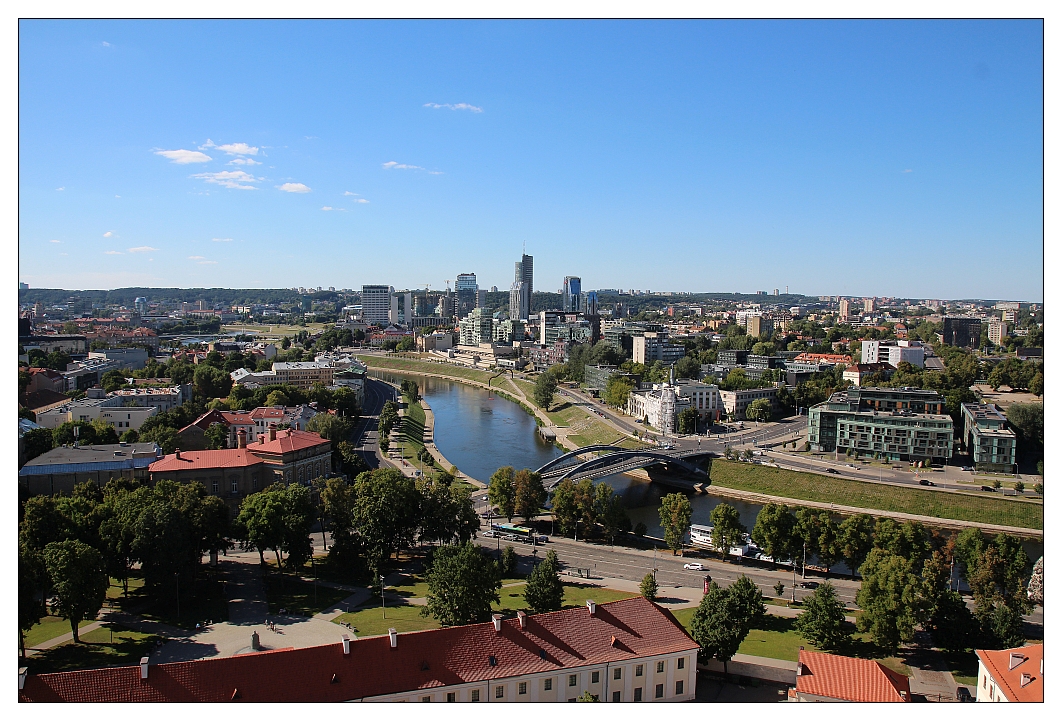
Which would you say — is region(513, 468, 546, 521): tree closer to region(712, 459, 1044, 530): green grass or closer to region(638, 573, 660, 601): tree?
region(638, 573, 660, 601): tree

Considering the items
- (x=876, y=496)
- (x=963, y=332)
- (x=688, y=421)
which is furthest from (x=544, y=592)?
(x=963, y=332)

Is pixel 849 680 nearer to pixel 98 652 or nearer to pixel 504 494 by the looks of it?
pixel 98 652

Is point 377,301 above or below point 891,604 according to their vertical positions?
above

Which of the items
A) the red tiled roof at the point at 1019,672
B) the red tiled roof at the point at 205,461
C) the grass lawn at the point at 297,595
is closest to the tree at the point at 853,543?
the red tiled roof at the point at 1019,672

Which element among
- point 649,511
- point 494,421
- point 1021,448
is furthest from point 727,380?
point 649,511

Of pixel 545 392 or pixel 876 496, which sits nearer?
pixel 876 496

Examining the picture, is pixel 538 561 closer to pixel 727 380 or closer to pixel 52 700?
pixel 52 700
